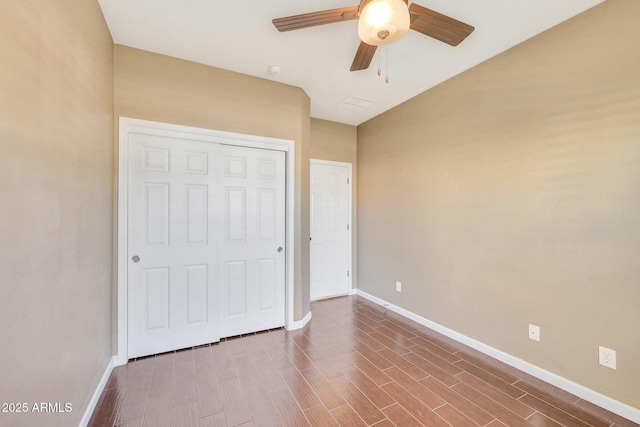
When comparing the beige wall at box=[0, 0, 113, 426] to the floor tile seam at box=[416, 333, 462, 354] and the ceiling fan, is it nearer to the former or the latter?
the ceiling fan

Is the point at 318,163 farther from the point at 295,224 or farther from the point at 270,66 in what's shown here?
the point at 270,66

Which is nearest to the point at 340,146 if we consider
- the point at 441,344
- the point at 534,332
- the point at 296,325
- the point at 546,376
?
the point at 296,325

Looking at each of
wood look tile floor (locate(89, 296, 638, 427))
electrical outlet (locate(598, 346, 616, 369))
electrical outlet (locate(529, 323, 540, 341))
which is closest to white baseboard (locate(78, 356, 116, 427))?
wood look tile floor (locate(89, 296, 638, 427))

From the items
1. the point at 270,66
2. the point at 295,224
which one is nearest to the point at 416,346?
the point at 295,224

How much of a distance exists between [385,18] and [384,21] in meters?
0.01

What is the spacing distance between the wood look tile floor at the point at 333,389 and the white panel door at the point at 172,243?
9.8 inches

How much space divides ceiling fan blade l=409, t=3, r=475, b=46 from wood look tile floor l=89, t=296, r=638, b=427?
2.51m

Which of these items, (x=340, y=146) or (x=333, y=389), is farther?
(x=340, y=146)

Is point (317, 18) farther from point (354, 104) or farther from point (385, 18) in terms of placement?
point (354, 104)

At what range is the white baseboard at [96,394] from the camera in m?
1.60

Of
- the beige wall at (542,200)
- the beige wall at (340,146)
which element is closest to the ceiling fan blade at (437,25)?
the beige wall at (542,200)

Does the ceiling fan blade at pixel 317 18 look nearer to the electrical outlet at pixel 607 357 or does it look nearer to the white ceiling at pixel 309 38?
the white ceiling at pixel 309 38

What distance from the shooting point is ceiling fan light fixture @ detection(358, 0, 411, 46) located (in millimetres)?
1300

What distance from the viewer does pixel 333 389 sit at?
1.96 meters
